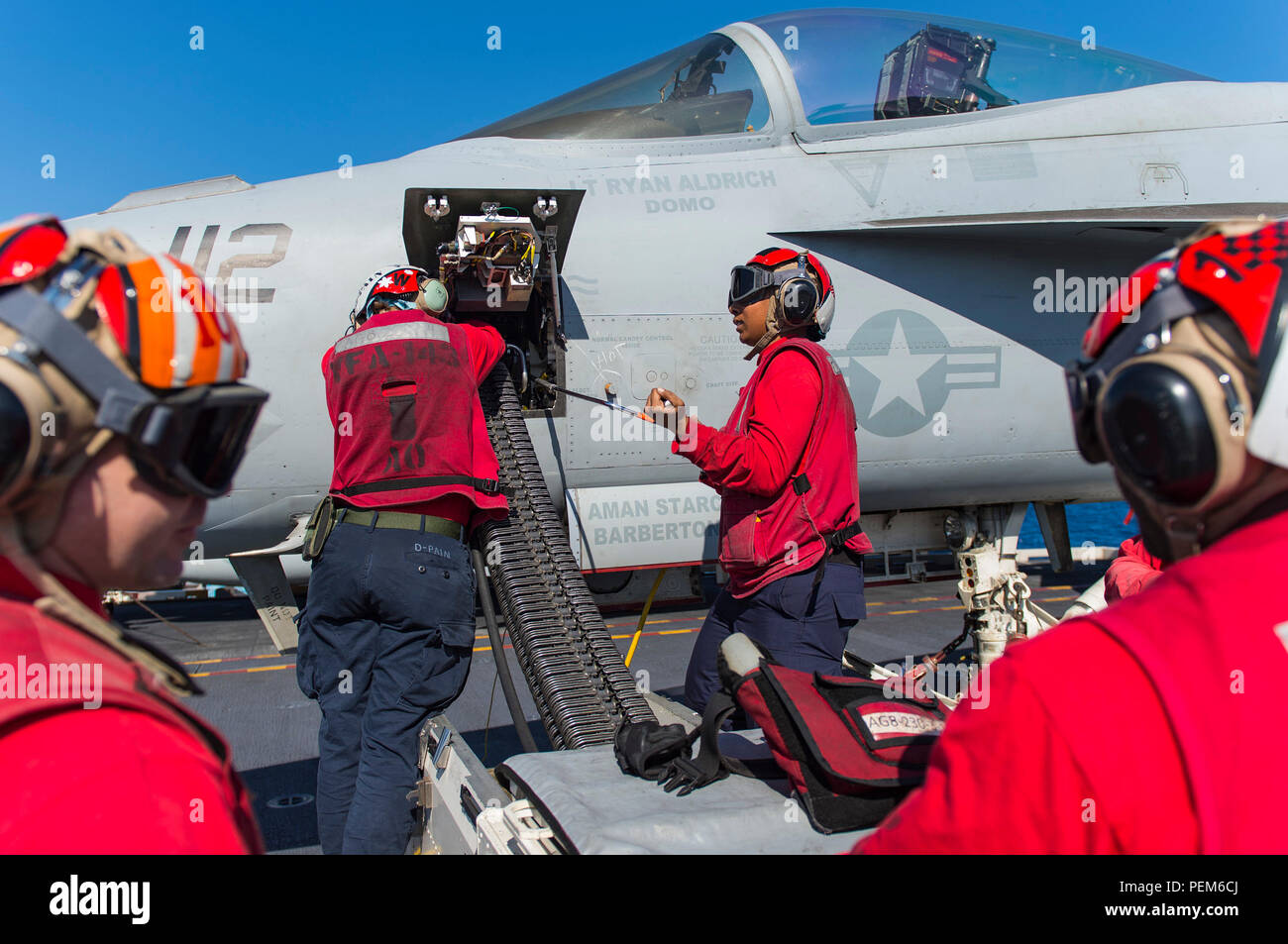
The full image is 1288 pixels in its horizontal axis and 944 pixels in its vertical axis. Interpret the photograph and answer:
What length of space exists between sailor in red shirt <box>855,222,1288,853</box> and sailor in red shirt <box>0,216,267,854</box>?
79cm

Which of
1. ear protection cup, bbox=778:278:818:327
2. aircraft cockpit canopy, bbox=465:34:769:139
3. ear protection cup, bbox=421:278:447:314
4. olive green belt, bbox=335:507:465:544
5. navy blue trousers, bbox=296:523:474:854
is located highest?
aircraft cockpit canopy, bbox=465:34:769:139

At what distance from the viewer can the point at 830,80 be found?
5.27 metres

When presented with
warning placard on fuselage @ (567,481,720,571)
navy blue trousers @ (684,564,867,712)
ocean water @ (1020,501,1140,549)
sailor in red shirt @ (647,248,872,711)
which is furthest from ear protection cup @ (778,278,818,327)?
ocean water @ (1020,501,1140,549)

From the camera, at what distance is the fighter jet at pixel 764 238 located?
176 inches

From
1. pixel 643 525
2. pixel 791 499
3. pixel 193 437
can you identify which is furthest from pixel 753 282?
pixel 193 437

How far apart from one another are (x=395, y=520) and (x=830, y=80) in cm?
379

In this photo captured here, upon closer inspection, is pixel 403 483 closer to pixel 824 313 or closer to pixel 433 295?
pixel 433 295

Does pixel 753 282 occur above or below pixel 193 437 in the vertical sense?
above

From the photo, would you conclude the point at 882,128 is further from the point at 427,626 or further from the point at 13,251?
the point at 13,251

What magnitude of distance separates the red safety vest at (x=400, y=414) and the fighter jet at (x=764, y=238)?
116cm

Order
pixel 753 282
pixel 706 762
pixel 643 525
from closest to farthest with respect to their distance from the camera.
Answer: pixel 706 762 → pixel 753 282 → pixel 643 525

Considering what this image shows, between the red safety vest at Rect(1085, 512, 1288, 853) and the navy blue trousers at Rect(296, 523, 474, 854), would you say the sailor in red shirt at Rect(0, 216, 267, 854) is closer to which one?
the red safety vest at Rect(1085, 512, 1288, 853)

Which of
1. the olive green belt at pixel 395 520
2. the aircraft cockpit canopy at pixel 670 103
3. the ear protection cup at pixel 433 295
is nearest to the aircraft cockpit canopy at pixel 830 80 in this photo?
the aircraft cockpit canopy at pixel 670 103

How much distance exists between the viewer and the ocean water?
1952 centimetres
